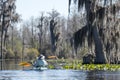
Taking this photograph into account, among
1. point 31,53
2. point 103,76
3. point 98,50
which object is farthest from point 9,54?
point 103,76

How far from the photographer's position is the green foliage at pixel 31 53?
109 m

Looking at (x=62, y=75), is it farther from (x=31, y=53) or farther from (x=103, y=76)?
(x=31, y=53)

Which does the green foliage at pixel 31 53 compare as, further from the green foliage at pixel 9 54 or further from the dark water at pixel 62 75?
the dark water at pixel 62 75

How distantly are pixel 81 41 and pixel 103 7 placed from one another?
4.77 metres

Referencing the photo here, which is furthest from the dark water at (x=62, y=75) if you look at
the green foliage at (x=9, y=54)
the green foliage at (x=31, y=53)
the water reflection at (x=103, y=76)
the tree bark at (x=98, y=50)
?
the green foliage at (x=31, y=53)

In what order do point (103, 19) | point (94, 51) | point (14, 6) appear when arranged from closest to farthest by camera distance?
point (103, 19)
point (94, 51)
point (14, 6)

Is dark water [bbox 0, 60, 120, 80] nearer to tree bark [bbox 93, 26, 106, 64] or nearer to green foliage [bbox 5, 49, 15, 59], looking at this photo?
tree bark [bbox 93, 26, 106, 64]

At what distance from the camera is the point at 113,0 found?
57.8 metres

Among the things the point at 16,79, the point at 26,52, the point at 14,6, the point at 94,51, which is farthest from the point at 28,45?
the point at 16,79

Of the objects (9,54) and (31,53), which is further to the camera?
(31,53)

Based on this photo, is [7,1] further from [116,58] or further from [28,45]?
[116,58]

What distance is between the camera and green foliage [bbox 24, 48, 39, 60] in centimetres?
10875

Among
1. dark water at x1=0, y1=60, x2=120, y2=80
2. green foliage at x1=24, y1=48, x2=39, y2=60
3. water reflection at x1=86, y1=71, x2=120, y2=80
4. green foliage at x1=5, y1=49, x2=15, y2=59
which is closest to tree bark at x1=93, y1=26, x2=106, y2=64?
dark water at x1=0, y1=60, x2=120, y2=80

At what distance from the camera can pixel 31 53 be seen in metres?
110
